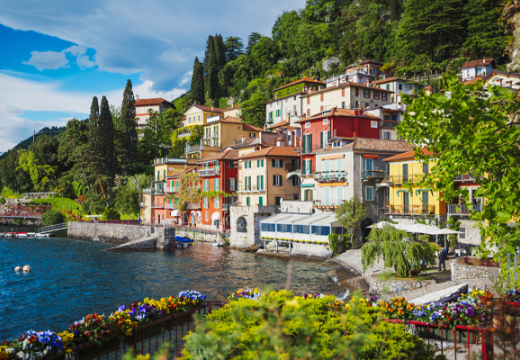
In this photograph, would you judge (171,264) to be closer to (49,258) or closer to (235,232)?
(235,232)

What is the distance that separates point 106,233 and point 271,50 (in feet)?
233

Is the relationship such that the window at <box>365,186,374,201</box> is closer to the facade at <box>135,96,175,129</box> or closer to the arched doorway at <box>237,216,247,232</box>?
the arched doorway at <box>237,216,247,232</box>

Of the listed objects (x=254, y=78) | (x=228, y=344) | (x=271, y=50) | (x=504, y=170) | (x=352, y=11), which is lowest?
(x=228, y=344)

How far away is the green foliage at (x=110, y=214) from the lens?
66.6 metres

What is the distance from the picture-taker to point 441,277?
2172 cm

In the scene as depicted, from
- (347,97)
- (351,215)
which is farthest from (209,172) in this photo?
(351,215)

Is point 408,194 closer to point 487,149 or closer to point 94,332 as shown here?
point 487,149

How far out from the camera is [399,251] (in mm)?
21547

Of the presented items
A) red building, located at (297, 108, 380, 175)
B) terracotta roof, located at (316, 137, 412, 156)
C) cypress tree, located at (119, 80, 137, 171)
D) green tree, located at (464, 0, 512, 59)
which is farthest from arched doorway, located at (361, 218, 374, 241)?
cypress tree, located at (119, 80, 137, 171)

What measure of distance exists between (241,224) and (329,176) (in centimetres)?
1251

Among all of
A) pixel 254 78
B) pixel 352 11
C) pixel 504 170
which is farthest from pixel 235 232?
pixel 352 11

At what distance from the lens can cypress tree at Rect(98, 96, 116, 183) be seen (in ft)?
234

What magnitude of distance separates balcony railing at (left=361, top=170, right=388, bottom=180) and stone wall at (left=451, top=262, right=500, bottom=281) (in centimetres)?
1965

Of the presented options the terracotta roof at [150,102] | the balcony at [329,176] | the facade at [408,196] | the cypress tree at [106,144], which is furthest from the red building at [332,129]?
the terracotta roof at [150,102]
